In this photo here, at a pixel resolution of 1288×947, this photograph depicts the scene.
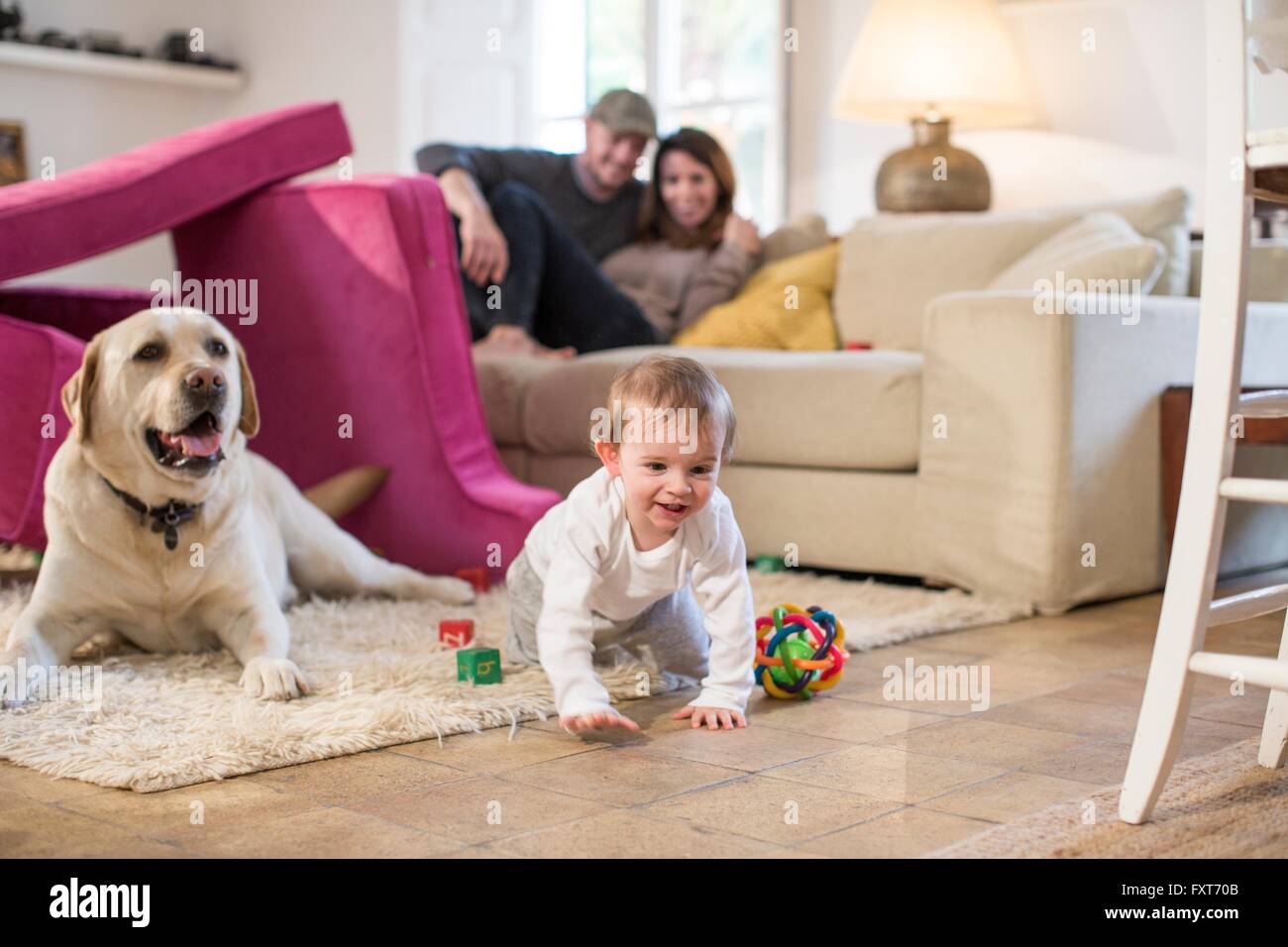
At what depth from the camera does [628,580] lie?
6.01ft

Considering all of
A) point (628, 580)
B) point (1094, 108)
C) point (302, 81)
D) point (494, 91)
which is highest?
point (302, 81)

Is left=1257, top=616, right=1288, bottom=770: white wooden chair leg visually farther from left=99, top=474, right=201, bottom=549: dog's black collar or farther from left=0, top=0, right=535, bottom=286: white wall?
left=0, top=0, right=535, bottom=286: white wall

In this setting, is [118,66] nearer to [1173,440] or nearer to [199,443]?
[199,443]

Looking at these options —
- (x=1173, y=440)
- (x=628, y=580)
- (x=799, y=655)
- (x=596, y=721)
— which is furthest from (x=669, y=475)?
(x=1173, y=440)

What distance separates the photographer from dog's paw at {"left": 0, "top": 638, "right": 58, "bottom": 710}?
6.07 feet

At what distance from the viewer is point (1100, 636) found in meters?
2.49

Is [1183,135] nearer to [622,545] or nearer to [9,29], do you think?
[622,545]

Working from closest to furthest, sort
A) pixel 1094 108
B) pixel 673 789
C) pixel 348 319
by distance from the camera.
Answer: pixel 673 789 → pixel 348 319 → pixel 1094 108

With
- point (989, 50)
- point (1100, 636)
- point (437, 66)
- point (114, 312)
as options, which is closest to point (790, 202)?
point (989, 50)

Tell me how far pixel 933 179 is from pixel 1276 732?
274 centimetres

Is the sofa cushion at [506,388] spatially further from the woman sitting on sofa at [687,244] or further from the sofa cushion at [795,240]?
Answer: the sofa cushion at [795,240]

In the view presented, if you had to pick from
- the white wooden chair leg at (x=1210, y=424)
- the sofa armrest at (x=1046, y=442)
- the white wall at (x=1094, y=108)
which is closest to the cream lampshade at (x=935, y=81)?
the white wall at (x=1094, y=108)

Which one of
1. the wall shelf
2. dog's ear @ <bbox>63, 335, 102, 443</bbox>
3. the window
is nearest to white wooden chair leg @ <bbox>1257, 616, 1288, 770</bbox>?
dog's ear @ <bbox>63, 335, 102, 443</bbox>

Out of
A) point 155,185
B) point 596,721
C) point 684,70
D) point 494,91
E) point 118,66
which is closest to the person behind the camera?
point 596,721
